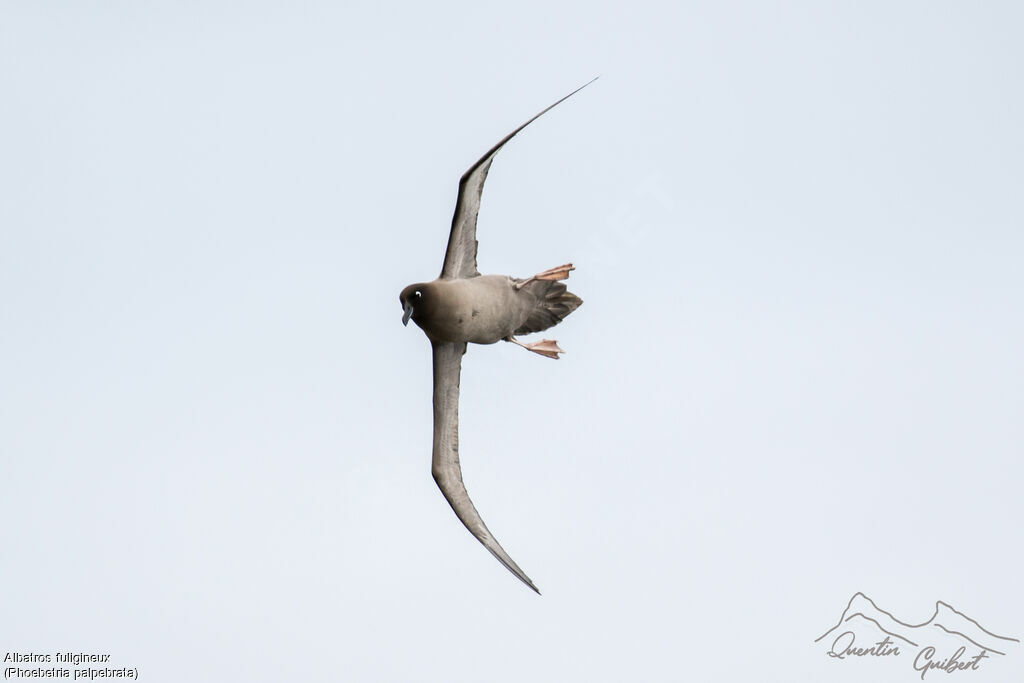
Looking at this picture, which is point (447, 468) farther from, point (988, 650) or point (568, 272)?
point (988, 650)

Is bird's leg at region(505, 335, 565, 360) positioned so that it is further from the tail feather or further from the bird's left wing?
the bird's left wing

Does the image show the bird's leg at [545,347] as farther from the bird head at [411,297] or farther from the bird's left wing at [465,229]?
the bird head at [411,297]

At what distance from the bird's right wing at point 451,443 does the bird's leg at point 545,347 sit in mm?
914

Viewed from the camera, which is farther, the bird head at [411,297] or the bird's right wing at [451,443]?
the bird's right wing at [451,443]

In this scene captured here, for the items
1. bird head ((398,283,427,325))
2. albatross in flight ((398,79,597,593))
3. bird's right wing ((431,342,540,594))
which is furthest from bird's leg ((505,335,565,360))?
bird head ((398,283,427,325))

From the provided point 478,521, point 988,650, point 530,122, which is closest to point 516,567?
point 478,521

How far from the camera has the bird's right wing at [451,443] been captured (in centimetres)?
2258

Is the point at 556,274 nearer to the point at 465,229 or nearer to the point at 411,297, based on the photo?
the point at 465,229

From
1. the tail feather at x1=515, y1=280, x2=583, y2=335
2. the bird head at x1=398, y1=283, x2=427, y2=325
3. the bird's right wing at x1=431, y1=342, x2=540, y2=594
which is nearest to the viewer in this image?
the bird head at x1=398, y1=283, x2=427, y2=325

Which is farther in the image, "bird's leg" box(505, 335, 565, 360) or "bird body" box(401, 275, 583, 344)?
"bird's leg" box(505, 335, 565, 360)

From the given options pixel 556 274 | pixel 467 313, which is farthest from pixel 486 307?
pixel 556 274

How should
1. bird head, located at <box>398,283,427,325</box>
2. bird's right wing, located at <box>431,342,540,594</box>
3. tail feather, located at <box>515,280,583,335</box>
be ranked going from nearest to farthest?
bird head, located at <box>398,283,427,325</box>, bird's right wing, located at <box>431,342,540,594</box>, tail feather, located at <box>515,280,583,335</box>

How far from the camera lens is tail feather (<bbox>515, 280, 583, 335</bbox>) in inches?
899

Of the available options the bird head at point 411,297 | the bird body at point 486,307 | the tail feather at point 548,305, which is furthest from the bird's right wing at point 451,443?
the bird head at point 411,297
